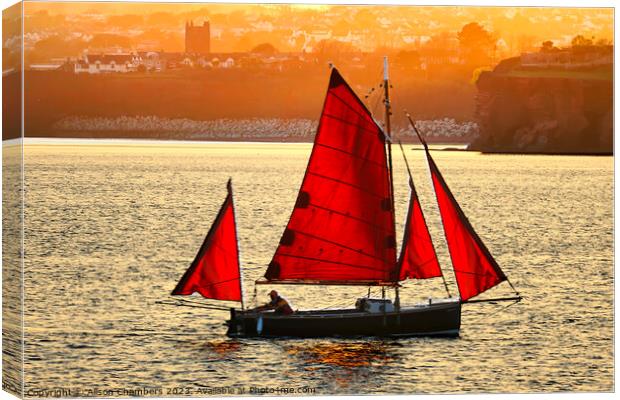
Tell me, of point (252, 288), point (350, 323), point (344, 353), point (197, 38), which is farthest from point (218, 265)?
point (197, 38)

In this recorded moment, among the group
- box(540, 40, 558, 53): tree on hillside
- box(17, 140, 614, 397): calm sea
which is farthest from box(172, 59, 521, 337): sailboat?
box(540, 40, 558, 53): tree on hillside

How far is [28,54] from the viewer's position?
128 ft

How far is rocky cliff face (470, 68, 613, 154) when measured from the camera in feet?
146

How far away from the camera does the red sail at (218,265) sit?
4397 centimetres

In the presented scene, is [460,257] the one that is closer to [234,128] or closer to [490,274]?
[490,274]

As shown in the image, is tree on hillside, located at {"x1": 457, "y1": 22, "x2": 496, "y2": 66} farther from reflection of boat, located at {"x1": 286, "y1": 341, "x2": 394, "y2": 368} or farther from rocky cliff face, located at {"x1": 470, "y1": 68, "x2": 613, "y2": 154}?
reflection of boat, located at {"x1": 286, "y1": 341, "x2": 394, "y2": 368}

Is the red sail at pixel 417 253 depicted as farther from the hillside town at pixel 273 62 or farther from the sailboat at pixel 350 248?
the hillside town at pixel 273 62

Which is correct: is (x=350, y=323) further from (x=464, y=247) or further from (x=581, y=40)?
(x=581, y=40)

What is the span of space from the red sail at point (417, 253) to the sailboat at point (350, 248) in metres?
0.03

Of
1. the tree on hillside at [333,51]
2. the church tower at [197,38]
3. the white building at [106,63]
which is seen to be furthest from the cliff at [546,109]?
the white building at [106,63]

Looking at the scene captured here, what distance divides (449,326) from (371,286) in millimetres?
2982

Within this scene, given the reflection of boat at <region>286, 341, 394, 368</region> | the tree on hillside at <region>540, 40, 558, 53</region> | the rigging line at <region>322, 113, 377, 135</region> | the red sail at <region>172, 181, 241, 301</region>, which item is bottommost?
the reflection of boat at <region>286, 341, 394, 368</region>

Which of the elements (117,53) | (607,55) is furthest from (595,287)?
(117,53)

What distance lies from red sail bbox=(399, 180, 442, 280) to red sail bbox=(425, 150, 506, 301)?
3.20 ft
